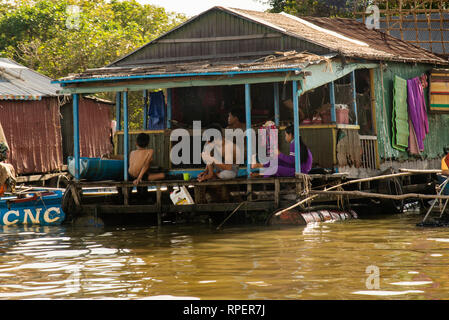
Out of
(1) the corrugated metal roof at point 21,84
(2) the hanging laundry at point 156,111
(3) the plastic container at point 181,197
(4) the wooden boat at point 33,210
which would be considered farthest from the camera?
(1) the corrugated metal roof at point 21,84

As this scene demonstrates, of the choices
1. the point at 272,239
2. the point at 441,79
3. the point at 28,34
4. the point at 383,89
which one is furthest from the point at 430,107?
the point at 28,34

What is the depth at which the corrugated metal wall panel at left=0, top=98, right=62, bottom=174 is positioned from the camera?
62.4ft

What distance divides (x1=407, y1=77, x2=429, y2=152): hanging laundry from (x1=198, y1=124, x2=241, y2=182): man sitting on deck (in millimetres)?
5496

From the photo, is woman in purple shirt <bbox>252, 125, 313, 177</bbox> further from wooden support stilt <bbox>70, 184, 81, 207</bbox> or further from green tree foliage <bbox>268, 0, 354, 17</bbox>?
green tree foliage <bbox>268, 0, 354, 17</bbox>

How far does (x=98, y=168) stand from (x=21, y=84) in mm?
8357

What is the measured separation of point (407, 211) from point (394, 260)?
7.81 metres

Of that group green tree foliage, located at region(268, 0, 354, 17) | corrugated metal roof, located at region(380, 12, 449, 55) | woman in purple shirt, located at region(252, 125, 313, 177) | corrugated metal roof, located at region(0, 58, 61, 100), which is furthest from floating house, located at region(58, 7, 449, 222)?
green tree foliage, located at region(268, 0, 354, 17)

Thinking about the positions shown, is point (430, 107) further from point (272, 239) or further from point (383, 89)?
point (272, 239)

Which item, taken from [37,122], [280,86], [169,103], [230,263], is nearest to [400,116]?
[280,86]

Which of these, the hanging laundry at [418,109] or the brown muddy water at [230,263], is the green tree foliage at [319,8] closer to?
the hanging laundry at [418,109]

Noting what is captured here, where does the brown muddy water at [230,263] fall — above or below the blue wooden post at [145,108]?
below

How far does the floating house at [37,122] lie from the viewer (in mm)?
19094

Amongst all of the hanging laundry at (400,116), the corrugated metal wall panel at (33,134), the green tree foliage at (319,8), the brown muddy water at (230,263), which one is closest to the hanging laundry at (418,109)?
the hanging laundry at (400,116)

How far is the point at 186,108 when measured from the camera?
615 inches
